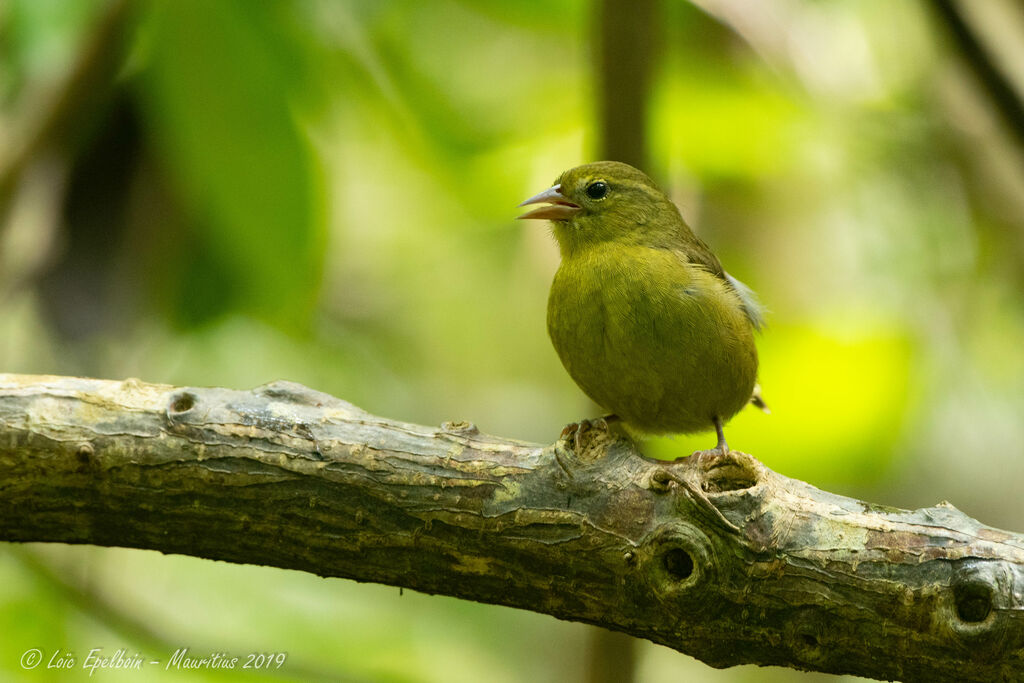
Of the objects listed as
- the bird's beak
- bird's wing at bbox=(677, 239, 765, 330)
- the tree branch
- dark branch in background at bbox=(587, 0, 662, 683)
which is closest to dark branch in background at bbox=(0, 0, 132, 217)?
the tree branch

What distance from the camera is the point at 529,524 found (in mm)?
2975

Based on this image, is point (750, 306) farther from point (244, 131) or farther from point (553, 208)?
point (244, 131)

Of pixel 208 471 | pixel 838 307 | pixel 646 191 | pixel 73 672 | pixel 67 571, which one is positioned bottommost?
pixel 73 672

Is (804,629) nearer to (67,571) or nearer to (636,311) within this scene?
(636,311)

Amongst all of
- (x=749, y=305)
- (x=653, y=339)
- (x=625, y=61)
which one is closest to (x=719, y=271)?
(x=749, y=305)

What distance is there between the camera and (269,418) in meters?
3.21

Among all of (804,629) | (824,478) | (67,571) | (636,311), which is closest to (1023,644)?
(804,629)

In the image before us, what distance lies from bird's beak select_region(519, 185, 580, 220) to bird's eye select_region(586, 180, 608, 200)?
0.25ft

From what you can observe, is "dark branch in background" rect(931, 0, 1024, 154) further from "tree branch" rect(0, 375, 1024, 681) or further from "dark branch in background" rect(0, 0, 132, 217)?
"dark branch in background" rect(0, 0, 132, 217)

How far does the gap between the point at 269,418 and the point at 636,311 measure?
136 cm

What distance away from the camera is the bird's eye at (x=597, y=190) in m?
4.39

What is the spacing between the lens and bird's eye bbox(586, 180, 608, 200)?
14.4 feet

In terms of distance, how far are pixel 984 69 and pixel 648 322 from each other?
1.57 metres

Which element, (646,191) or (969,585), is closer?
(969,585)
